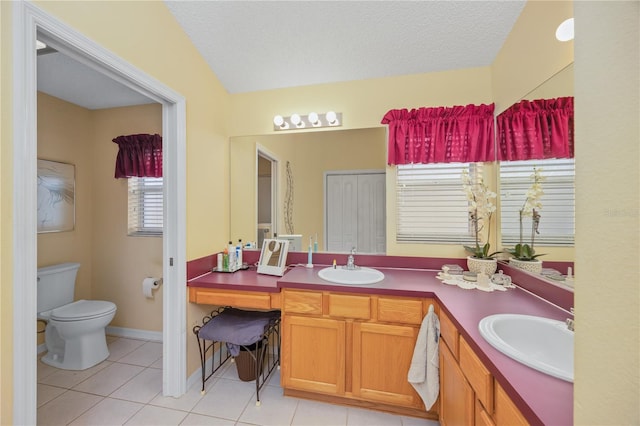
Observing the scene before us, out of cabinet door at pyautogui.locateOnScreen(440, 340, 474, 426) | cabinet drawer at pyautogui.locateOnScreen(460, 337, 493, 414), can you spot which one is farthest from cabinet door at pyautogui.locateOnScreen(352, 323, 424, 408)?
cabinet drawer at pyautogui.locateOnScreen(460, 337, 493, 414)

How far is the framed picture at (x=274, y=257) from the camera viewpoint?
6.68ft

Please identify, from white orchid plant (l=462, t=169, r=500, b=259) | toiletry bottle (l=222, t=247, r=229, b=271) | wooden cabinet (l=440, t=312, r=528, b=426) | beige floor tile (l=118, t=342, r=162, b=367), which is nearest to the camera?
wooden cabinet (l=440, t=312, r=528, b=426)

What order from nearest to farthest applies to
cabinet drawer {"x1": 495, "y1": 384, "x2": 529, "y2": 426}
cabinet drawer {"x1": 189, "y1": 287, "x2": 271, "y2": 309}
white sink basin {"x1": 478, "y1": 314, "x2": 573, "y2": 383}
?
cabinet drawer {"x1": 495, "y1": 384, "x2": 529, "y2": 426}, white sink basin {"x1": 478, "y1": 314, "x2": 573, "y2": 383}, cabinet drawer {"x1": 189, "y1": 287, "x2": 271, "y2": 309}

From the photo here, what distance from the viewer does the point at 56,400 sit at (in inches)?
70.4

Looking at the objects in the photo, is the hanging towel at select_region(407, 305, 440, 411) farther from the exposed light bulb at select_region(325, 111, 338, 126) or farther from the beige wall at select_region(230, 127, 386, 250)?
the exposed light bulb at select_region(325, 111, 338, 126)

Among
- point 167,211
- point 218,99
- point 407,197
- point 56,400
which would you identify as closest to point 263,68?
point 218,99

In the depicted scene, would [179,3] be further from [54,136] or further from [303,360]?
[303,360]

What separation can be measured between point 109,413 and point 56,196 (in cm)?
197

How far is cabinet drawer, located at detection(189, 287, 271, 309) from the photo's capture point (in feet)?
5.90

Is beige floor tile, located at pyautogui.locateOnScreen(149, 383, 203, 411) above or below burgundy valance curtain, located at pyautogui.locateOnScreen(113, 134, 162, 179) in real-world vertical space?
below

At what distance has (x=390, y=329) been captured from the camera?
1616mm

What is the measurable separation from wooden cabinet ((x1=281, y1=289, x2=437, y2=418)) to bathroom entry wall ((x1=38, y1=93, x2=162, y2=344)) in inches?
66.7
